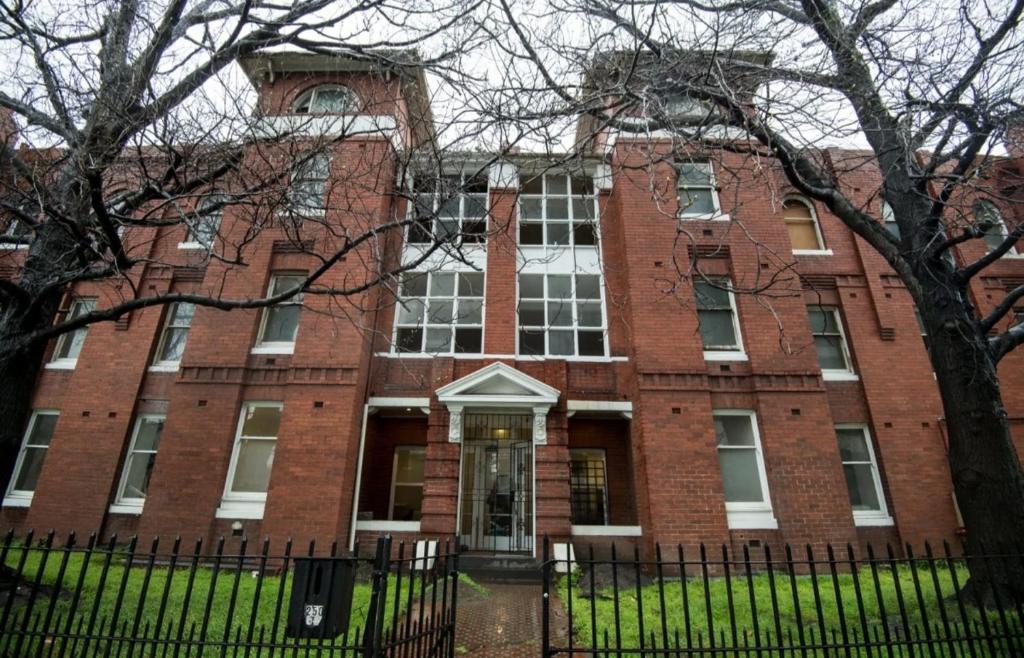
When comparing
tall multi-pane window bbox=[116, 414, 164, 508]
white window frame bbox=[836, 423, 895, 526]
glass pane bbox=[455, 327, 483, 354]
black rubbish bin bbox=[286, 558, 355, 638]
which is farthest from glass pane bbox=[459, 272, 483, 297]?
black rubbish bin bbox=[286, 558, 355, 638]

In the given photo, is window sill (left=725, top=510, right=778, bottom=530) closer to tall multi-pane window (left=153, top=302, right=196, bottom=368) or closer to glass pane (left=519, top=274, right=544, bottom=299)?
glass pane (left=519, top=274, right=544, bottom=299)

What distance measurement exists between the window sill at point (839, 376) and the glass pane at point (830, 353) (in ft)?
0.61

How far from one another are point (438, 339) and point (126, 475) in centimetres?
785

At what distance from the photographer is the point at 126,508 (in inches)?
451

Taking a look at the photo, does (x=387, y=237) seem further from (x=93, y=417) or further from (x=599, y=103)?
(x=93, y=417)

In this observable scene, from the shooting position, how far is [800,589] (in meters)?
8.73

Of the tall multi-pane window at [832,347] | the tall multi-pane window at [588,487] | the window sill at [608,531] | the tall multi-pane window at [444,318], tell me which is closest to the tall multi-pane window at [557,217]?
the tall multi-pane window at [444,318]

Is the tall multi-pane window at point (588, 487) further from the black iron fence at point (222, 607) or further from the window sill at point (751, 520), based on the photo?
the black iron fence at point (222, 607)

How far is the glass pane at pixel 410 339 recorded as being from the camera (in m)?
13.2

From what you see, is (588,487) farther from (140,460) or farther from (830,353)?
(140,460)

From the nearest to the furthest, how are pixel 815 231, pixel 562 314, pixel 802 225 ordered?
pixel 562 314, pixel 815 231, pixel 802 225

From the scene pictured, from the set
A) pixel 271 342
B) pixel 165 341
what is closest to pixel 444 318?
pixel 271 342

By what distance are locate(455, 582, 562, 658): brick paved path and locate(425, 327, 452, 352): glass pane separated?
5.69 meters

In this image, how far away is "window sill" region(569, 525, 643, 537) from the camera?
10992 mm
